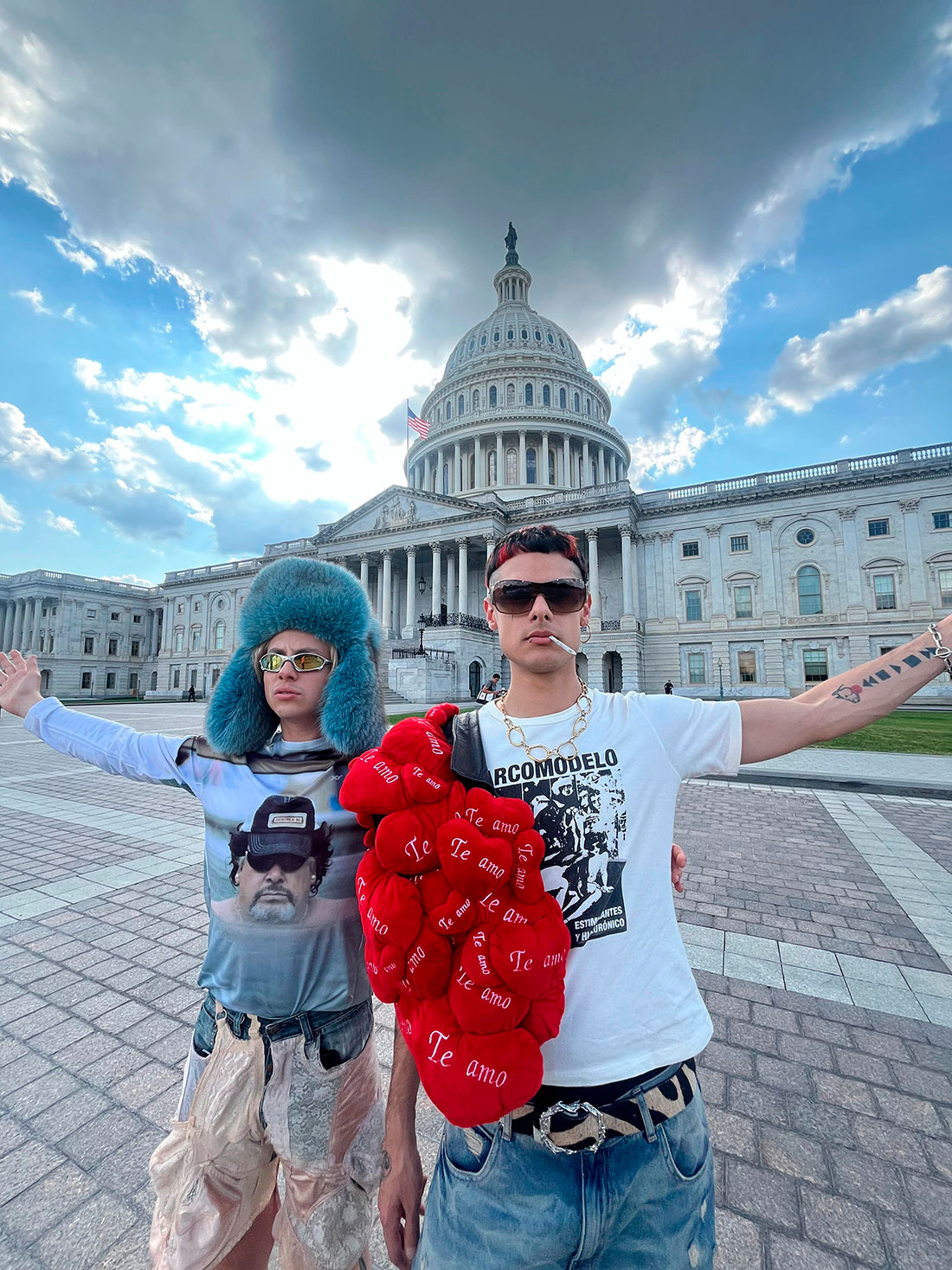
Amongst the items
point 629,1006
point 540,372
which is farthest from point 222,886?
point 540,372

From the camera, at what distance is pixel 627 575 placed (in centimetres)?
3950

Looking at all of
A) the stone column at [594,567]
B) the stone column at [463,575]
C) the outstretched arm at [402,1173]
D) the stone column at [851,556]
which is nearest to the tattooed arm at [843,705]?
the outstretched arm at [402,1173]

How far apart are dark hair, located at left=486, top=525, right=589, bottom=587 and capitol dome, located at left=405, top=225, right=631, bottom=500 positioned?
49.8 meters

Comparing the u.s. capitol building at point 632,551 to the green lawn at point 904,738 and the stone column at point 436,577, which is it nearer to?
the stone column at point 436,577

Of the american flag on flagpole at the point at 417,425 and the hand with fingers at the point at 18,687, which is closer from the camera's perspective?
the hand with fingers at the point at 18,687

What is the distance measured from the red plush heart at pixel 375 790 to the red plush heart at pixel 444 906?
206mm

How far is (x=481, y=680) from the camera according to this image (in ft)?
131

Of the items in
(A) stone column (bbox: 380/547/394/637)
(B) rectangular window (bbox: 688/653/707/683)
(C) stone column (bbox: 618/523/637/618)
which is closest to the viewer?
(B) rectangular window (bbox: 688/653/707/683)

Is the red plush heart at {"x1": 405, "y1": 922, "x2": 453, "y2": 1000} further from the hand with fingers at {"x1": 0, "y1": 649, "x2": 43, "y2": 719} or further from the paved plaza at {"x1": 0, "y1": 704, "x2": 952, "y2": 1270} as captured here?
the hand with fingers at {"x1": 0, "y1": 649, "x2": 43, "y2": 719}

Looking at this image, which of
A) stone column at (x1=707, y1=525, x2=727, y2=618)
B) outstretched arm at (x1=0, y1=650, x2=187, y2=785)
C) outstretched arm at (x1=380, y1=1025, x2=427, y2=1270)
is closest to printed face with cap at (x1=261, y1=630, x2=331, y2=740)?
outstretched arm at (x1=0, y1=650, x2=187, y2=785)

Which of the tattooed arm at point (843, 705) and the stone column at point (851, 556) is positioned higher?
the stone column at point (851, 556)

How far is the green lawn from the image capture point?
47.3ft

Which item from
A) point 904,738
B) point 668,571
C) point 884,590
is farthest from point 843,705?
point 884,590

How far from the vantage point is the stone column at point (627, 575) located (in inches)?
1531
